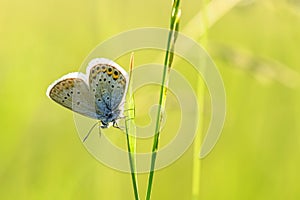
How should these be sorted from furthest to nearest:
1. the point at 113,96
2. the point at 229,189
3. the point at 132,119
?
1. the point at 229,189
2. the point at 113,96
3. the point at 132,119

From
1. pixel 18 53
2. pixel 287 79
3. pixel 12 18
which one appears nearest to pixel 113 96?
pixel 287 79

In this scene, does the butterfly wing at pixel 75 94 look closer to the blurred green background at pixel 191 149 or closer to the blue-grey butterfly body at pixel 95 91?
the blue-grey butterfly body at pixel 95 91

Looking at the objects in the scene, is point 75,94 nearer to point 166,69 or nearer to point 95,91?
point 95,91

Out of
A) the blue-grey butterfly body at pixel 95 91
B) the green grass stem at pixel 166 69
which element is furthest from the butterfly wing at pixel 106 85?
the green grass stem at pixel 166 69

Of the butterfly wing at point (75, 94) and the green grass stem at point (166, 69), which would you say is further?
the butterfly wing at point (75, 94)

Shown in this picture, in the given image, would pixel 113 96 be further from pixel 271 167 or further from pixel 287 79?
pixel 271 167

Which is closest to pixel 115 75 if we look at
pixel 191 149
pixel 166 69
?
pixel 166 69
